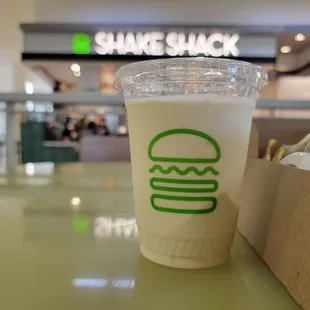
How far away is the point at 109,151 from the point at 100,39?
2.45 meters

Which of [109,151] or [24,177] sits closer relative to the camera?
[24,177]

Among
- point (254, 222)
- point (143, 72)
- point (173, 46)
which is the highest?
point (173, 46)

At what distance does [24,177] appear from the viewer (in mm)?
966

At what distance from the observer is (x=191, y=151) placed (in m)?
0.32

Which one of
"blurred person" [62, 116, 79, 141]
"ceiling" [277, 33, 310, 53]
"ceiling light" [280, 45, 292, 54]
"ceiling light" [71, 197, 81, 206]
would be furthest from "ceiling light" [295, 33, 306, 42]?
"ceiling light" [71, 197, 81, 206]

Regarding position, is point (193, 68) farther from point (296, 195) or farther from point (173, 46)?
point (173, 46)

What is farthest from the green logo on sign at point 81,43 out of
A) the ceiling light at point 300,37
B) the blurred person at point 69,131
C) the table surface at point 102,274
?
the table surface at point 102,274

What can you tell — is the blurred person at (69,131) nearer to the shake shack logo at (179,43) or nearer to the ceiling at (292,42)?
the shake shack logo at (179,43)

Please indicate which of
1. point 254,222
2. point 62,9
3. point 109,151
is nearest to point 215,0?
point 62,9

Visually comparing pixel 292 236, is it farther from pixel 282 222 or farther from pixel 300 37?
pixel 300 37

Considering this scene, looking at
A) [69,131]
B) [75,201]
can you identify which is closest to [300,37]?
[69,131]

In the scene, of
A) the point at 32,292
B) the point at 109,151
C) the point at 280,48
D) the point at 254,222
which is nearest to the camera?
the point at 32,292

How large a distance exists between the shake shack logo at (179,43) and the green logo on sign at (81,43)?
6.9 inches

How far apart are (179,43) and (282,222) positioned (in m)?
3.78
